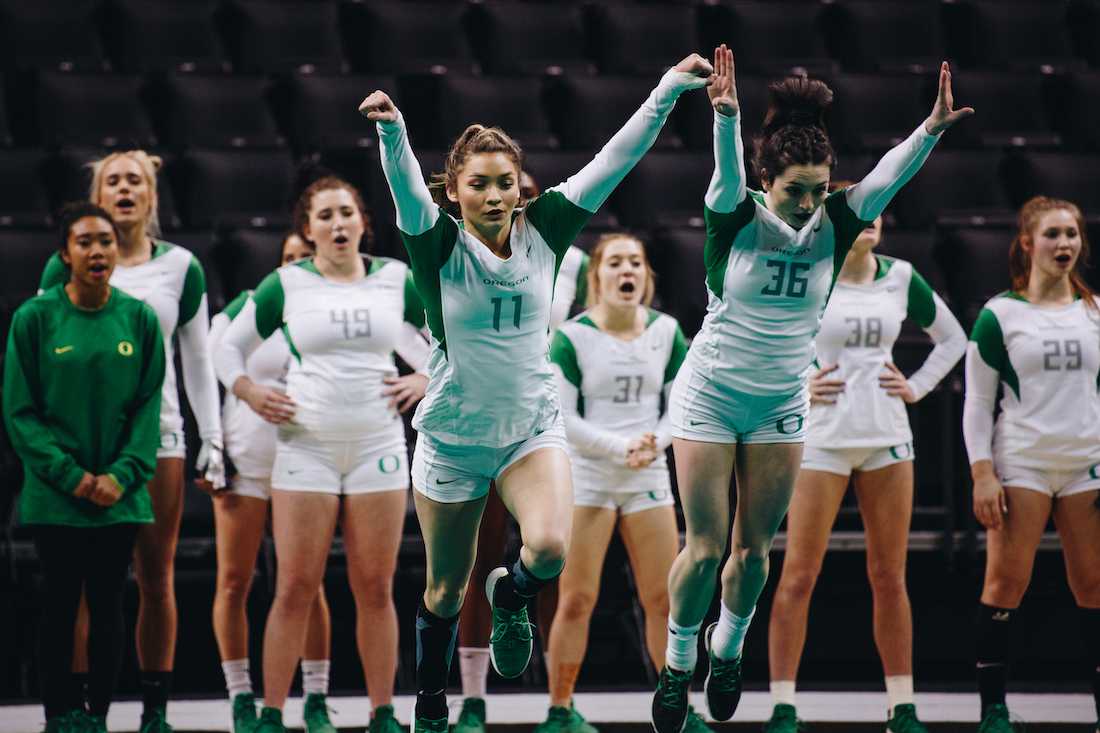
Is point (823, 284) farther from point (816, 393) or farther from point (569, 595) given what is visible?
point (569, 595)

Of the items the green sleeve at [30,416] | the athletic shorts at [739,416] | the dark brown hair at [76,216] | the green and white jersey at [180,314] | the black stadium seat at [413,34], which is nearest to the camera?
the athletic shorts at [739,416]

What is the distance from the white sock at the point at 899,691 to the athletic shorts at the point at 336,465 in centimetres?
175

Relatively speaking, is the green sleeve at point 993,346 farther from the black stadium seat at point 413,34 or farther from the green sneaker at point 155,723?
the black stadium seat at point 413,34

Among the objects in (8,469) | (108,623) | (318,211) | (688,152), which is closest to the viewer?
(108,623)

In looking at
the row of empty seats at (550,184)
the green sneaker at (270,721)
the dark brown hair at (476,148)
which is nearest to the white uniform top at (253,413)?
the green sneaker at (270,721)

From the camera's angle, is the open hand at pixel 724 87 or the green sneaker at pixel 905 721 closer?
the open hand at pixel 724 87

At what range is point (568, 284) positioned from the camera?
16.7ft

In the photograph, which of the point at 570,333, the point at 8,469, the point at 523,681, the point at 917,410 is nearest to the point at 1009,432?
the point at 917,410

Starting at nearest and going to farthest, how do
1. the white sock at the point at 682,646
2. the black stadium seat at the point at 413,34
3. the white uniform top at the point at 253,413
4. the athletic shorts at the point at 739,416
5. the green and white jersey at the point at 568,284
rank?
the athletic shorts at the point at 739,416
the white sock at the point at 682,646
the white uniform top at the point at 253,413
the green and white jersey at the point at 568,284
the black stadium seat at the point at 413,34

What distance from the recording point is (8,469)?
18.0ft

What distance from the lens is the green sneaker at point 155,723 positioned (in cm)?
433

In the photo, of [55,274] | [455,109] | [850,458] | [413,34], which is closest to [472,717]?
[850,458]

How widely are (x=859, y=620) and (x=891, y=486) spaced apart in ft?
4.48

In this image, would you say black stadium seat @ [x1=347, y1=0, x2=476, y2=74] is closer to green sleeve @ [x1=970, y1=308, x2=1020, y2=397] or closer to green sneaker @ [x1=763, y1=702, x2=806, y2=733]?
green sleeve @ [x1=970, y1=308, x2=1020, y2=397]
